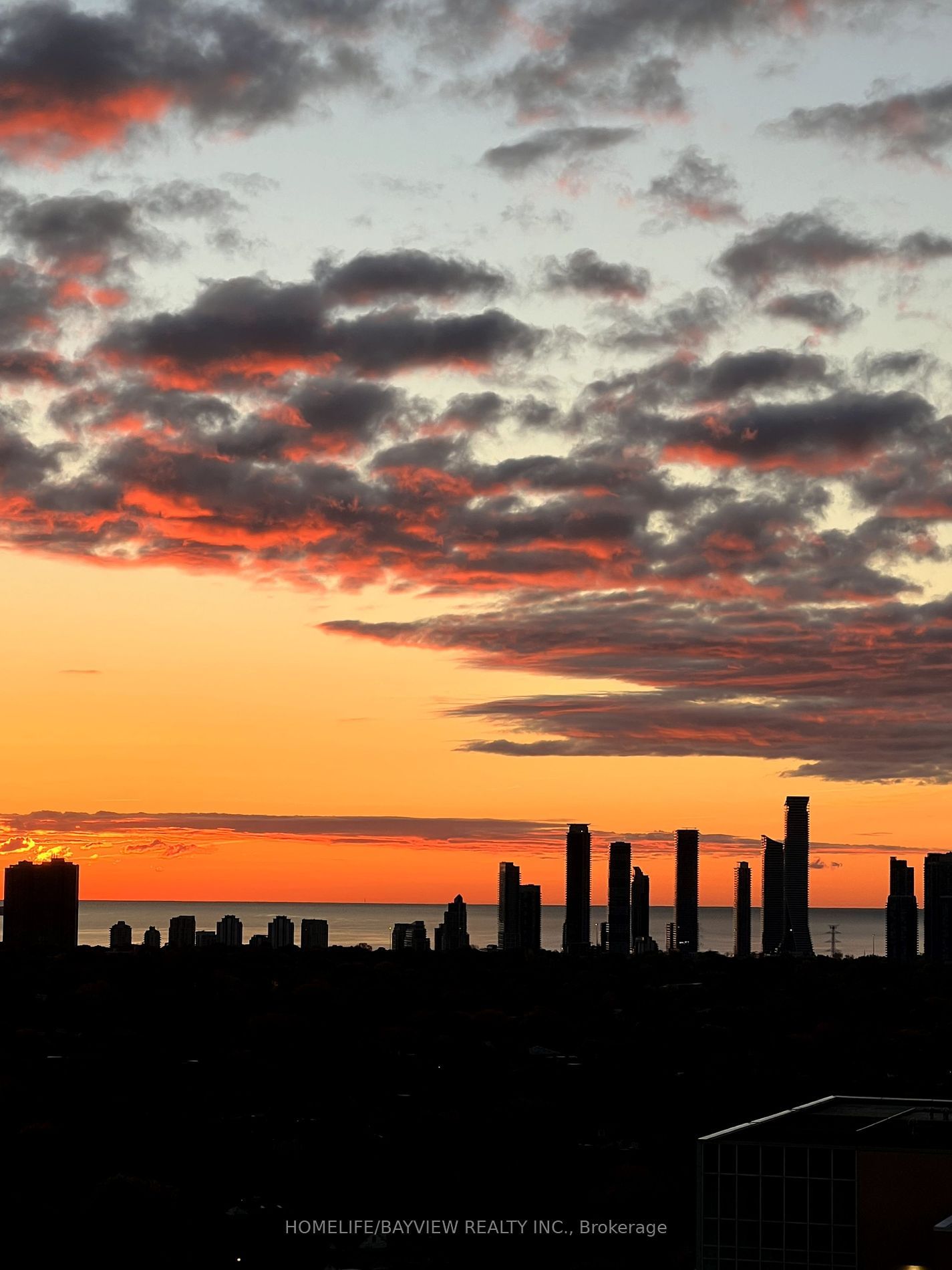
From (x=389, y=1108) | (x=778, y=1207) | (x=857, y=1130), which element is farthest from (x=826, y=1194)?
(x=389, y=1108)

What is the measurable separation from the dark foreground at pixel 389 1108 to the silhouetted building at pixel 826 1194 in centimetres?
1928

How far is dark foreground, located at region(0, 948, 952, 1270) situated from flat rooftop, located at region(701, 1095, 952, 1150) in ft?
56.7

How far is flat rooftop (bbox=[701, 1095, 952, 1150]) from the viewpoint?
5012 cm

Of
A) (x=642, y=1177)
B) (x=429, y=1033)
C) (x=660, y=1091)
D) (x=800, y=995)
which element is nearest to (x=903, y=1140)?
(x=642, y=1177)

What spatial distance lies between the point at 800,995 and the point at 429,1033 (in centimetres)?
6153

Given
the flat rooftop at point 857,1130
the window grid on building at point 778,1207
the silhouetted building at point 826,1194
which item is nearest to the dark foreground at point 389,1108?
the flat rooftop at point 857,1130

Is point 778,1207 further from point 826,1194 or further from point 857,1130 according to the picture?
point 857,1130

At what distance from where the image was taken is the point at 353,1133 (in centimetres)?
9669

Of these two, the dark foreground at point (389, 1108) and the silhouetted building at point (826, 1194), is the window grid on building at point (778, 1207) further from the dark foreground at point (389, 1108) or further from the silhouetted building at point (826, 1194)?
the dark foreground at point (389, 1108)

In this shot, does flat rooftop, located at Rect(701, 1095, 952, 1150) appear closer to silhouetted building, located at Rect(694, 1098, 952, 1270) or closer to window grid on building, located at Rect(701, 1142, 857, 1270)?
silhouetted building, located at Rect(694, 1098, 952, 1270)

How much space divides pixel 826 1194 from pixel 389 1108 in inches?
2581

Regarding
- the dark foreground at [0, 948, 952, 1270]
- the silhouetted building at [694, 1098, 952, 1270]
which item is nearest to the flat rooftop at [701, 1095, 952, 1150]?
the silhouetted building at [694, 1098, 952, 1270]

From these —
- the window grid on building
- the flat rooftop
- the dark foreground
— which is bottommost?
the dark foreground

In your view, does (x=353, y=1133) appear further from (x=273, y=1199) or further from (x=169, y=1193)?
(x=169, y=1193)
